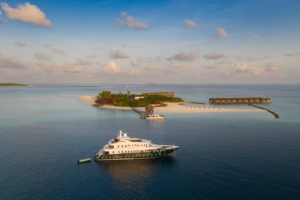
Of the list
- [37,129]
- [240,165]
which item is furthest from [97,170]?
[37,129]

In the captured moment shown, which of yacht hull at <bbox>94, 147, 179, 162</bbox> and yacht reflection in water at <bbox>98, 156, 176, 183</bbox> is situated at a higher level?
yacht hull at <bbox>94, 147, 179, 162</bbox>

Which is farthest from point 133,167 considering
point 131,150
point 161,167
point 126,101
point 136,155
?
point 126,101

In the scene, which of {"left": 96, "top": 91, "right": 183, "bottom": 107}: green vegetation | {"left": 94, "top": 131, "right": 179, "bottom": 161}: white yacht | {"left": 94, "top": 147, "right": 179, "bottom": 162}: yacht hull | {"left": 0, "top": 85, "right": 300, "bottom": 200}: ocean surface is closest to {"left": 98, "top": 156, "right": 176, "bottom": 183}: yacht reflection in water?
{"left": 0, "top": 85, "right": 300, "bottom": 200}: ocean surface

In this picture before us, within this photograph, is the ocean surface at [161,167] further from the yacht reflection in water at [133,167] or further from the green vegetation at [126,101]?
the green vegetation at [126,101]

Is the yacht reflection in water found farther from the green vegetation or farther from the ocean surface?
the green vegetation

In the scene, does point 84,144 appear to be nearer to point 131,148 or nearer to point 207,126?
point 131,148

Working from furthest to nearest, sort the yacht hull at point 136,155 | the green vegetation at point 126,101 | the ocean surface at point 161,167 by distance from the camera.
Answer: the green vegetation at point 126,101
the yacht hull at point 136,155
the ocean surface at point 161,167

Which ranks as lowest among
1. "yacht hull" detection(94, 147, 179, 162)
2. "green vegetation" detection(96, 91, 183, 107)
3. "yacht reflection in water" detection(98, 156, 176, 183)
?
"yacht reflection in water" detection(98, 156, 176, 183)

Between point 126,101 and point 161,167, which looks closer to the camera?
point 161,167

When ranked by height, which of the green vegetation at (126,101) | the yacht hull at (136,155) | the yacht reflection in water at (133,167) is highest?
the green vegetation at (126,101)

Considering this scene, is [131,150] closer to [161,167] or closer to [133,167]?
[133,167]

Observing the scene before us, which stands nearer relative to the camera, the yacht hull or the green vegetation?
the yacht hull

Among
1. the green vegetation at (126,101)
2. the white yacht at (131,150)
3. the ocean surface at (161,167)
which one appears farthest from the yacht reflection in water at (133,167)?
the green vegetation at (126,101)
